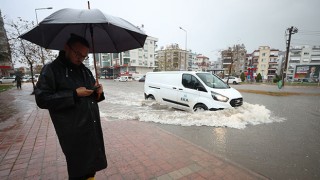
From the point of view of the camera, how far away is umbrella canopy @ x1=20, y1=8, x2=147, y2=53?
6.17ft

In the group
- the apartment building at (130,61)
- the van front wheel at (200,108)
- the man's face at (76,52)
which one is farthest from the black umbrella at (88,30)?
the apartment building at (130,61)

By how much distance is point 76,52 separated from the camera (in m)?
1.86

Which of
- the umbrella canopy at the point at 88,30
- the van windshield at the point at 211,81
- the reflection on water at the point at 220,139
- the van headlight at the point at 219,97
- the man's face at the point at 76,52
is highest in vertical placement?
the umbrella canopy at the point at 88,30

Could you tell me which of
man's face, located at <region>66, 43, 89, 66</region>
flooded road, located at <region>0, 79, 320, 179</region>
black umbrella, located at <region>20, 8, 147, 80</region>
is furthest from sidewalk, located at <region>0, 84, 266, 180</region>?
black umbrella, located at <region>20, 8, 147, 80</region>

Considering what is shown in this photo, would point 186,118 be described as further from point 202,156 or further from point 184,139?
point 202,156

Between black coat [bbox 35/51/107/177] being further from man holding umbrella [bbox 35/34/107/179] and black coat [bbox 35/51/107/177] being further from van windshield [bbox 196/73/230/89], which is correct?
van windshield [bbox 196/73/230/89]

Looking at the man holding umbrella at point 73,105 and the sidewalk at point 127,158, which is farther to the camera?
the sidewalk at point 127,158

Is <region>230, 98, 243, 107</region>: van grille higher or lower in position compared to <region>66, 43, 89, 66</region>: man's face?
lower

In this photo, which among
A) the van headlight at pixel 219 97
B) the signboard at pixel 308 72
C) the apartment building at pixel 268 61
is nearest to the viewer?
the van headlight at pixel 219 97

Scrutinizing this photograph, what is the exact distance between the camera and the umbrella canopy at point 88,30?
1.88m

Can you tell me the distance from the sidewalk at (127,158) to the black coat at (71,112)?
3.79 feet

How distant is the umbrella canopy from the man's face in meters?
0.24

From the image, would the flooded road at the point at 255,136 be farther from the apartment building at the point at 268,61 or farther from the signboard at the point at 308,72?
the apartment building at the point at 268,61

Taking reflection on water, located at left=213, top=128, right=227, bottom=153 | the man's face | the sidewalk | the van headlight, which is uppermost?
the man's face
